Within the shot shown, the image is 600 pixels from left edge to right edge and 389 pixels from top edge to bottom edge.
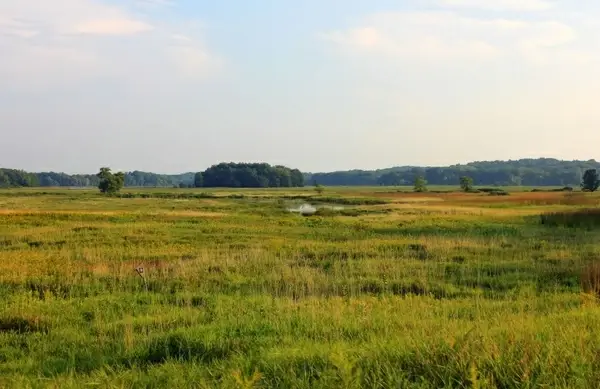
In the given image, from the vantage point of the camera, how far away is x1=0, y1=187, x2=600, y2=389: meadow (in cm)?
609

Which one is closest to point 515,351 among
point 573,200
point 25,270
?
point 25,270

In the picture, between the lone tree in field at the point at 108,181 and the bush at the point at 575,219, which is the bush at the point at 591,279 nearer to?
the bush at the point at 575,219

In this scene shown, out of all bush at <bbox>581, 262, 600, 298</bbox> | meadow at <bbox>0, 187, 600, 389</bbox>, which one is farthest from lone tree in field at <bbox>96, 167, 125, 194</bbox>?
bush at <bbox>581, 262, 600, 298</bbox>

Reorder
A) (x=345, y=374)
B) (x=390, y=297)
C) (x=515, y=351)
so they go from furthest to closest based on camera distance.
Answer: (x=390, y=297) < (x=515, y=351) < (x=345, y=374)

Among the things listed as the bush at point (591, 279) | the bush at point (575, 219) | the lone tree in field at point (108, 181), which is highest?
the lone tree in field at point (108, 181)

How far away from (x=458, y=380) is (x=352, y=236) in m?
24.3

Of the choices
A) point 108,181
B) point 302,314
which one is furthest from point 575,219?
point 108,181

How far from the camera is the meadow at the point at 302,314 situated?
609cm

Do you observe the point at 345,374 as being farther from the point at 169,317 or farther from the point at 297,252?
the point at 297,252

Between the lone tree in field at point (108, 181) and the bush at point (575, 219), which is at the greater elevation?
the lone tree in field at point (108, 181)

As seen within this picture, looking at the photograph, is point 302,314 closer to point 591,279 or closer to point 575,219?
point 591,279

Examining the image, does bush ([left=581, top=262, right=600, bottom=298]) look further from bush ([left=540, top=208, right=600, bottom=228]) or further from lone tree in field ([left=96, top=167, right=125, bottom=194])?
lone tree in field ([left=96, top=167, right=125, bottom=194])

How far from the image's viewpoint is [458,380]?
573cm

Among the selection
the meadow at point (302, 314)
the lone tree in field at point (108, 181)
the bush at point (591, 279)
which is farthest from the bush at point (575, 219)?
the lone tree in field at point (108, 181)
